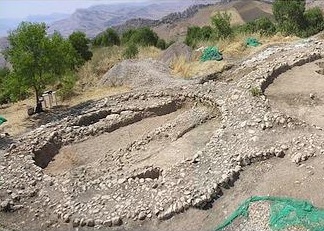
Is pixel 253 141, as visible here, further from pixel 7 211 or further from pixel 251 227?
pixel 7 211

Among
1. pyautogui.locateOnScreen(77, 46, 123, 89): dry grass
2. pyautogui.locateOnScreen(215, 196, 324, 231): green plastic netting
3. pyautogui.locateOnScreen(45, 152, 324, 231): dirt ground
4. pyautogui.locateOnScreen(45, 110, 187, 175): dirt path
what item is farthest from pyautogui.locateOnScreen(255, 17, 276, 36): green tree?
pyautogui.locateOnScreen(215, 196, 324, 231): green plastic netting

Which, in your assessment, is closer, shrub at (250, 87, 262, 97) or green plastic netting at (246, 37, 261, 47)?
shrub at (250, 87, 262, 97)

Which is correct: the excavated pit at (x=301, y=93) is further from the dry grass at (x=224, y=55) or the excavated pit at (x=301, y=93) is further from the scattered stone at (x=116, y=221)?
the scattered stone at (x=116, y=221)

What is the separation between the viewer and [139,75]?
20703mm

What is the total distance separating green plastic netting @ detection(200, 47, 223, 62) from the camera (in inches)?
863

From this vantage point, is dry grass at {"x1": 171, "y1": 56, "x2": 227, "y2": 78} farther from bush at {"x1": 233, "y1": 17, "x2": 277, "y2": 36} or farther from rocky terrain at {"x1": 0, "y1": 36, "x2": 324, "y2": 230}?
bush at {"x1": 233, "y1": 17, "x2": 277, "y2": 36}

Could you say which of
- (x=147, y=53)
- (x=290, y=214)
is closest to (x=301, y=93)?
(x=290, y=214)

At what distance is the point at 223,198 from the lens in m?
10.3

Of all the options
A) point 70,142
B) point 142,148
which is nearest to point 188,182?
point 142,148

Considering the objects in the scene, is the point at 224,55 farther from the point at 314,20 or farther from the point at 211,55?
the point at 314,20

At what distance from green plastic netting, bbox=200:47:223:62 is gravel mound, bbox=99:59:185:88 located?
187 centimetres

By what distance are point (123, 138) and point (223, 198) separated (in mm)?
5504

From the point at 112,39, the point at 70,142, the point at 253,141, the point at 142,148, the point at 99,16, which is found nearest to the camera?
the point at 253,141

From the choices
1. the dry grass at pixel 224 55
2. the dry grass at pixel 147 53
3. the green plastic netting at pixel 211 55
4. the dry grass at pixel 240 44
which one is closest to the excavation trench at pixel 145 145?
the dry grass at pixel 224 55
